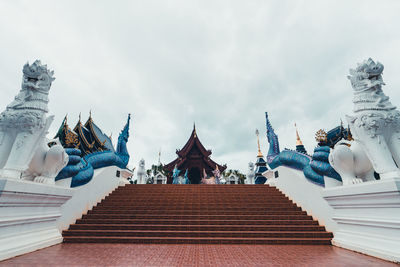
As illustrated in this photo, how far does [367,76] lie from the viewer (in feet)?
9.80

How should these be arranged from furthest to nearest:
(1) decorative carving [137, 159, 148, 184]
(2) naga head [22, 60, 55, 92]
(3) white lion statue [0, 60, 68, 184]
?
(1) decorative carving [137, 159, 148, 184] → (2) naga head [22, 60, 55, 92] → (3) white lion statue [0, 60, 68, 184]

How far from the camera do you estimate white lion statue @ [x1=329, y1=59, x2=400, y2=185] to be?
264cm

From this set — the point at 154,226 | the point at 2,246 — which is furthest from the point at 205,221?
the point at 2,246

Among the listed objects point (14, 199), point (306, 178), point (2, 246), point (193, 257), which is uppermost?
point (306, 178)

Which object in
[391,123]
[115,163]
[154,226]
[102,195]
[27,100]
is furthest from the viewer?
[115,163]

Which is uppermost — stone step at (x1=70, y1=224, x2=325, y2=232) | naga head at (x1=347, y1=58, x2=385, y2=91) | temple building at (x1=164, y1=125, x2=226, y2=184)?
temple building at (x1=164, y1=125, x2=226, y2=184)

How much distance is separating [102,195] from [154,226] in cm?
270

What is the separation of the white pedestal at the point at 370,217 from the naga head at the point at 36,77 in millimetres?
5269

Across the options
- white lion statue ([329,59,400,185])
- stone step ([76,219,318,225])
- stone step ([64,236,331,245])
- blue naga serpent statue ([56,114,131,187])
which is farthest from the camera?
stone step ([76,219,318,225])

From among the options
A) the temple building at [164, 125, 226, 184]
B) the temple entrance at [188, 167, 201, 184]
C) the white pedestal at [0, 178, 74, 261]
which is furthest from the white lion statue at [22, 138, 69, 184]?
the temple entrance at [188, 167, 201, 184]

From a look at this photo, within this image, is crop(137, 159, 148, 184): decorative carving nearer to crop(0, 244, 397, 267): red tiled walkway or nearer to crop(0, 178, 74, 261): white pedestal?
crop(0, 178, 74, 261): white pedestal

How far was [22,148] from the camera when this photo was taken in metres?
2.79

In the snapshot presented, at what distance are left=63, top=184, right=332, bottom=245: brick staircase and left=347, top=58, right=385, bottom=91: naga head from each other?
2928mm

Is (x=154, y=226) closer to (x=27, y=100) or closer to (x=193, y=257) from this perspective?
(x=193, y=257)
